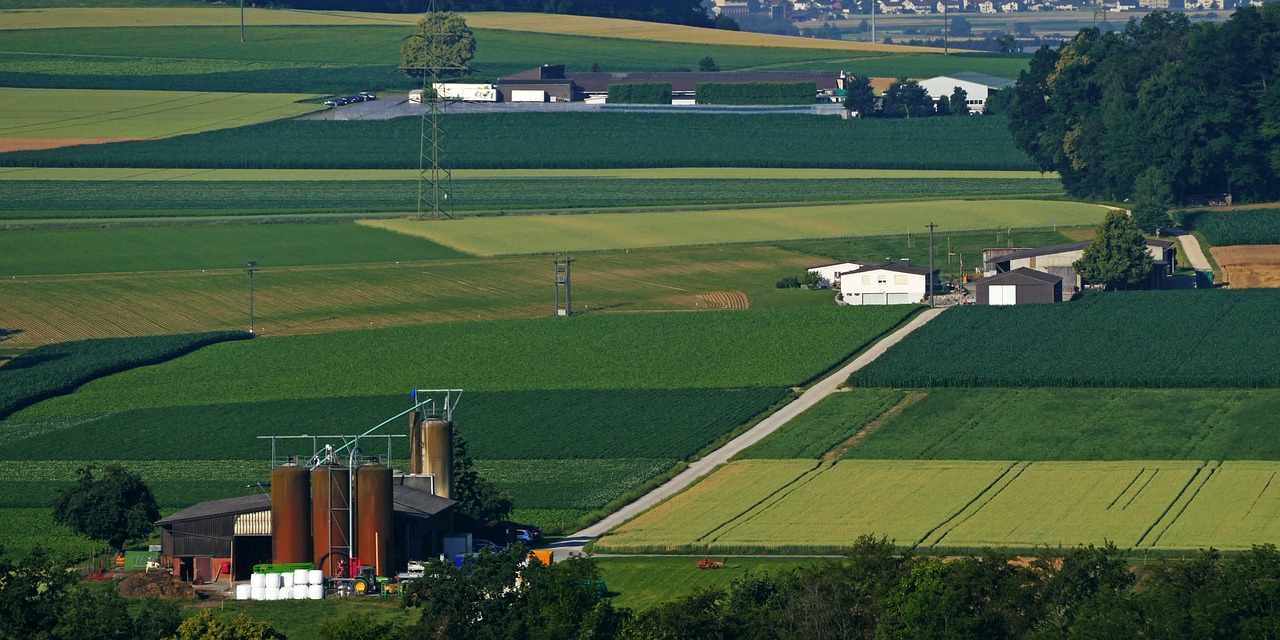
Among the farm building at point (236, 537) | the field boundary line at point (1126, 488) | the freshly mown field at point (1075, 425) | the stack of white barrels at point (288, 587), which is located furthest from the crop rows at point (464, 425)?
the stack of white barrels at point (288, 587)

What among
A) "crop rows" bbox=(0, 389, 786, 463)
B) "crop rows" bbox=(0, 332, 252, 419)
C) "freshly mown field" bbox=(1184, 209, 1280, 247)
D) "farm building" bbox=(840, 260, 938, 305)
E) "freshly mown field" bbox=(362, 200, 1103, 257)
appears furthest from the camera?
"freshly mown field" bbox=(362, 200, 1103, 257)

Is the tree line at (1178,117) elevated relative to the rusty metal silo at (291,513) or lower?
elevated

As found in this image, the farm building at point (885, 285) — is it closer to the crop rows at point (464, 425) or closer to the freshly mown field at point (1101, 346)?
the freshly mown field at point (1101, 346)

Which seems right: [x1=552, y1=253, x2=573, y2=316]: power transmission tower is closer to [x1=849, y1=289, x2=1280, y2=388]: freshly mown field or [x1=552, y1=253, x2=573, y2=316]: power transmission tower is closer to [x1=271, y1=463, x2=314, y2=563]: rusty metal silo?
[x1=849, y1=289, x2=1280, y2=388]: freshly mown field

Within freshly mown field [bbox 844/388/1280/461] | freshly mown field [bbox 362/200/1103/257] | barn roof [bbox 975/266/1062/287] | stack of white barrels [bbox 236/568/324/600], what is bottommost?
stack of white barrels [bbox 236/568/324/600]

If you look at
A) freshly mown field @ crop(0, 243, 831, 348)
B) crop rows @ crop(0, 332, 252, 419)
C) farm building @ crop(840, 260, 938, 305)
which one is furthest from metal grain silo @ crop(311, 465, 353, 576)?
farm building @ crop(840, 260, 938, 305)

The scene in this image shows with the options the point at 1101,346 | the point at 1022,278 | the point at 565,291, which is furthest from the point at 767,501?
the point at 565,291

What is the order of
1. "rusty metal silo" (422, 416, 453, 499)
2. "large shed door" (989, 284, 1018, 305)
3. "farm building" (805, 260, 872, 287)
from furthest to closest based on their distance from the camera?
"farm building" (805, 260, 872, 287) < "large shed door" (989, 284, 1018, 305) < "rusty metal silo" (422, 416, 453, 499)
